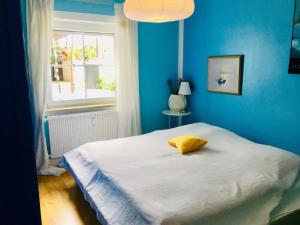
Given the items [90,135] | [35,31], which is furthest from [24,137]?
[90,135]

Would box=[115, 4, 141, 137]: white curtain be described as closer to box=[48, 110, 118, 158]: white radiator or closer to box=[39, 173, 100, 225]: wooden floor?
box=[48, 110, 118, 158]: white radiator

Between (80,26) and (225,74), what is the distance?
204 cm

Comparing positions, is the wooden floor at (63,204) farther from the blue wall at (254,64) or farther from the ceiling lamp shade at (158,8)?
the blue wall at (254,64)

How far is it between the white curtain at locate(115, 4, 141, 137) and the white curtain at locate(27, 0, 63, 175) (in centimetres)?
91

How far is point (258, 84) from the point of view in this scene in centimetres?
281

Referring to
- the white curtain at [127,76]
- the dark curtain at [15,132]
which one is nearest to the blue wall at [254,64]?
the white curtain at [127,76]

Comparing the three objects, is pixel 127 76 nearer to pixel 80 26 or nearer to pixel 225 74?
pixel 80 26

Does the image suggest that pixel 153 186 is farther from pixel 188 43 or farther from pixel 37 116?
pixel 188 43

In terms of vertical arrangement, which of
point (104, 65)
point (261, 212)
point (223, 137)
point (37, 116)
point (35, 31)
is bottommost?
point (261, 212)

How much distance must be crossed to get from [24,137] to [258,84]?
2765 millimetres

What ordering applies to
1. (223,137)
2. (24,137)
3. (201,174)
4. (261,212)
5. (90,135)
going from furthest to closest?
(90,135) < (223,137) < (201,174) < (261,212) < (24,137)

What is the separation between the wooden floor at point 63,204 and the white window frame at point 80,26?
1.03 meters

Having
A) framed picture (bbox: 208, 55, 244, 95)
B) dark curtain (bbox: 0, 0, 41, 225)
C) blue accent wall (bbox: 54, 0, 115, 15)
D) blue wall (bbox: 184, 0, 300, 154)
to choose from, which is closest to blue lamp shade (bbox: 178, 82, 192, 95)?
blue wall (bbox: 184, 0, 300, 154)

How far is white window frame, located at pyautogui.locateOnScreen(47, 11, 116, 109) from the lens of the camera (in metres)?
3.09
